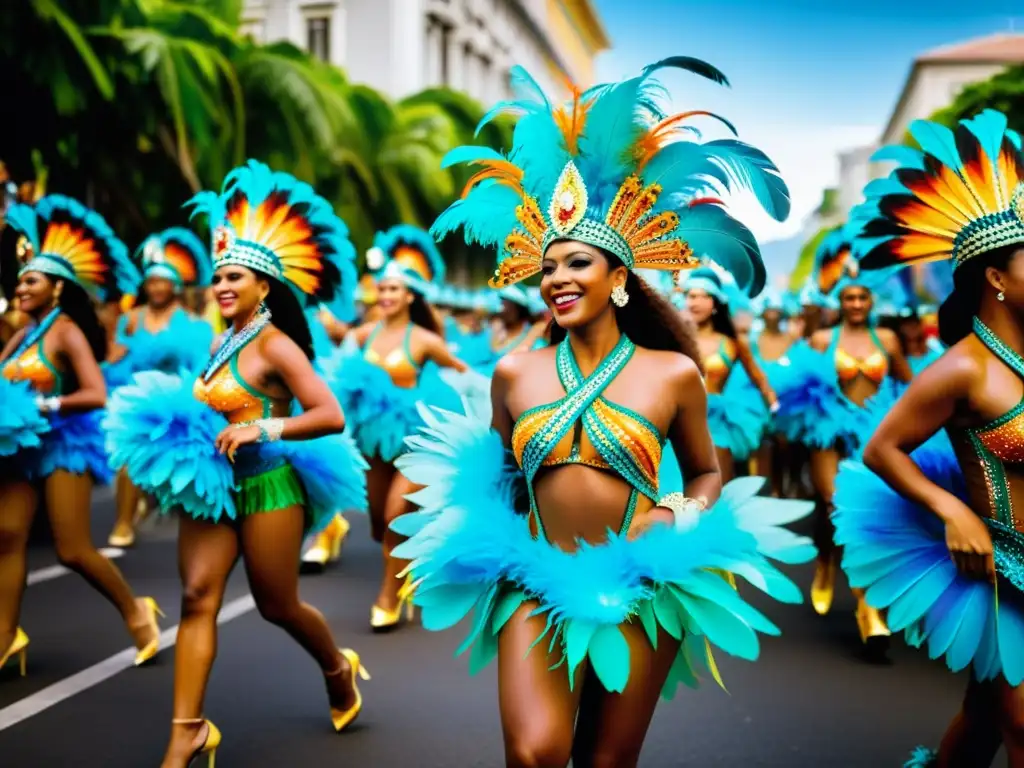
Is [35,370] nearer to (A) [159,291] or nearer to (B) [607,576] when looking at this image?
(B) [607,576]

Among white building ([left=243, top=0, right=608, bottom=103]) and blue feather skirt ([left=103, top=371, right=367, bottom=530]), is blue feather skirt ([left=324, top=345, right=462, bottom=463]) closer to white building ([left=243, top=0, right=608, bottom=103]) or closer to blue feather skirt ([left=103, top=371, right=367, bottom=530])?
blue feather skirt ([left=103, top=371, right=367, bottom=530])

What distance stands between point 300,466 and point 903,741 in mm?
2861

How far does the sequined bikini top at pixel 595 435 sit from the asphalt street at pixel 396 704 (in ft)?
6.29

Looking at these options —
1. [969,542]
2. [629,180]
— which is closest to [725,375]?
[969,542]

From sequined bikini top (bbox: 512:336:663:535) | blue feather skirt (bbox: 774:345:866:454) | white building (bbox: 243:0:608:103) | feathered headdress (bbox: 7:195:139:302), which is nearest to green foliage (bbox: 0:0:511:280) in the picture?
blue feather skirt (bbox: 774:345:866:454)

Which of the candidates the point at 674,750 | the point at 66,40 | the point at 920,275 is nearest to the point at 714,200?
the point at 920,275

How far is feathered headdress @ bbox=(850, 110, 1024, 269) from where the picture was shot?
383 centimetres

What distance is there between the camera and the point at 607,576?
3.20 m

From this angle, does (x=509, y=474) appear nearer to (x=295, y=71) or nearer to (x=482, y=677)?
(x=482, y=677)

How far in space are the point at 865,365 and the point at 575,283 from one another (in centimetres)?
511

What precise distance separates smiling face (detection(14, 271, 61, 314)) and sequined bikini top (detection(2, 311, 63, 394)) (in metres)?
0.10

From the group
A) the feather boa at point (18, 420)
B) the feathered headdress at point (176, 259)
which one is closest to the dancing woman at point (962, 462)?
the feather boa at point (18, 420)

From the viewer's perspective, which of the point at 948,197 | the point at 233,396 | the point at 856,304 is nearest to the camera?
the point at 948,197

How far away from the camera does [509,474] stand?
3732 mm
